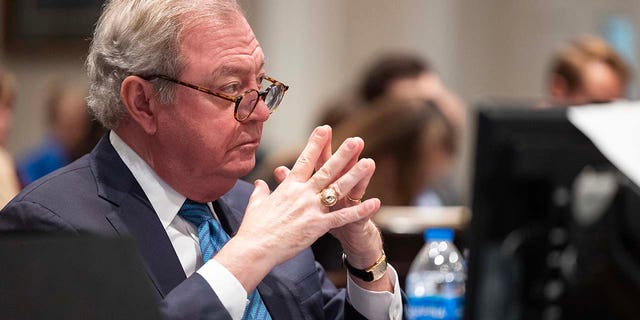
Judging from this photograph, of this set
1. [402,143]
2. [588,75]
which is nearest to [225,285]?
[402,143]

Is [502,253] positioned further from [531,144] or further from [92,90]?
[92,90]

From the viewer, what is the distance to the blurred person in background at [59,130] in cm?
562

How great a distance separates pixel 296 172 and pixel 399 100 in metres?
1.96

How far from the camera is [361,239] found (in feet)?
5.70

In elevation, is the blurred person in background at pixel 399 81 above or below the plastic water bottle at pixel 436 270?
below

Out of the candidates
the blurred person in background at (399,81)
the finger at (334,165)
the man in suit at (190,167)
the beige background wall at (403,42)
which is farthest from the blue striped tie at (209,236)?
the beige background wall at (403,42)

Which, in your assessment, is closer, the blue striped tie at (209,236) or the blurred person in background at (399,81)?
the blue striped tie at (209,236)

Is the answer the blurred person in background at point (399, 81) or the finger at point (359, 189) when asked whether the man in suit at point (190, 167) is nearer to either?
the finger at point (359, 189)

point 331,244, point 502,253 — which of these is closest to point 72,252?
point 502,253

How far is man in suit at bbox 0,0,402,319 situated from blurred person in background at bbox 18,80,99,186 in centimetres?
388

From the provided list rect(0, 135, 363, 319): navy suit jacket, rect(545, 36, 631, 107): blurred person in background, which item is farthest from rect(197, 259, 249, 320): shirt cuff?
rect(545, 36, 631, 107): blurred person in background

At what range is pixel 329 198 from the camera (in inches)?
63.1

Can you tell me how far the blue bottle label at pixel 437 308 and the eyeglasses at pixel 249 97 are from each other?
52 cm

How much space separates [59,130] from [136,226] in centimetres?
446
